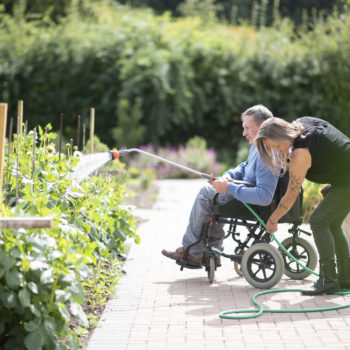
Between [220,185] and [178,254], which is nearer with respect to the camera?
[220,185]

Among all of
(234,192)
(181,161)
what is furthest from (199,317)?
(181,161)

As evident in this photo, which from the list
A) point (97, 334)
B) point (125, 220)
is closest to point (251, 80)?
point (125, 220)

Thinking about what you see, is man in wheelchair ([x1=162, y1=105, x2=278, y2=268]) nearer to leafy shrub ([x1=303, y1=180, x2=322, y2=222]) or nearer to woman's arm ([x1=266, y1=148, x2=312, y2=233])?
woman's arm ([x1=266, y1=148, x2=312, y2=233])

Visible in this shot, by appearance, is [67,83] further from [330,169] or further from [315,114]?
[330,169]

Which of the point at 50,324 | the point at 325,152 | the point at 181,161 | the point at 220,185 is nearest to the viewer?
the point at 50,324

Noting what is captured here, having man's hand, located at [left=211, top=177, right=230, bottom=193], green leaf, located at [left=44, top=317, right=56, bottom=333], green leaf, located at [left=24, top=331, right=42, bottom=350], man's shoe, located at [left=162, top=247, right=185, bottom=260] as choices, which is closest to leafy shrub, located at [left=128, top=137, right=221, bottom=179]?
Result: man's shoe, located at [left=162, top=247, right=185, bottom=260]

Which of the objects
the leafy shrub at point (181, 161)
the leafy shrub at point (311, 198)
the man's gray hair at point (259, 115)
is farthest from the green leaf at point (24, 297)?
the leafy shrub at point (181, 161)

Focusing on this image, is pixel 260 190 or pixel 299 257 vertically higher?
pixel 260 190

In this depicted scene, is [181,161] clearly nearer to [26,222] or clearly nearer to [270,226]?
[270,226]

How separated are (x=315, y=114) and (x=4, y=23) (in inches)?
347

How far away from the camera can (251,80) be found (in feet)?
55.4

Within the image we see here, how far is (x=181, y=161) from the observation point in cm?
1568

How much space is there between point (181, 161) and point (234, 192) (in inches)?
427

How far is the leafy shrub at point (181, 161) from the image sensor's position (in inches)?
585
